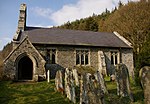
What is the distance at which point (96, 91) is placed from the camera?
838 cm

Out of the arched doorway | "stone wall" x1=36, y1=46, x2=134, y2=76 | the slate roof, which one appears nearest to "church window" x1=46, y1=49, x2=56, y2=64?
"stone wall" x1=36, y1=46, x2=134, y2=76

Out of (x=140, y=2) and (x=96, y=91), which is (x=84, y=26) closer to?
(x=140, y=2)

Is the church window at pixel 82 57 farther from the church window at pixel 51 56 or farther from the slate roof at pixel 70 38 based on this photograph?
the church window at pixel 51 56

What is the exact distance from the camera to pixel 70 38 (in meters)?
30.3

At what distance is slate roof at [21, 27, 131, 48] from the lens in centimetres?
2834

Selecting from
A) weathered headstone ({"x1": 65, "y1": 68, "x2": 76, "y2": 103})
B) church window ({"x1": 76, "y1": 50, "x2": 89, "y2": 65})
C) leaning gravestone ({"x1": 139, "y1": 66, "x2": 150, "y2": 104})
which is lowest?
weathered headstone ({"x1": 65, "y1": 68, "x2": 76, "y2": 103})

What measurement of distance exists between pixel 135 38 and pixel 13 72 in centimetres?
2813

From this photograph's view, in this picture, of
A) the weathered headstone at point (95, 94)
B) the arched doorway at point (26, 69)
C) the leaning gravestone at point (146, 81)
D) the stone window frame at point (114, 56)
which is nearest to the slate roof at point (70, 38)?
the stone window frame at point (114, 56)

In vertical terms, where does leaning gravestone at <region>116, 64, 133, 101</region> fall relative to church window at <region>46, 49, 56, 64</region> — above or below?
below

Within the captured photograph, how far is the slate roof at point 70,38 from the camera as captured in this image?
28344 millimetres

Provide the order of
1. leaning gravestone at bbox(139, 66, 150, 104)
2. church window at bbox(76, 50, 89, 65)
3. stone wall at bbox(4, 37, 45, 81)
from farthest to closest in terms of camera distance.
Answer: church window at bbox(76, 50, 89, 65)
stone wall at bbox(4, 37, 45, 81)
leaning gravestone at bbox(139, 66, 150, 104)

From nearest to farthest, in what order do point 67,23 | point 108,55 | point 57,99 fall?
1. point 57,99
2. point 108,55
3. point 67,23

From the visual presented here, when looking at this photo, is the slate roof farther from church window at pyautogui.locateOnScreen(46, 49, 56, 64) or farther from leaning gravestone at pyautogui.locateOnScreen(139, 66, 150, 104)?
leaning gravestone at pyautogui.locateOnScreen(139, 66, 150, 104)

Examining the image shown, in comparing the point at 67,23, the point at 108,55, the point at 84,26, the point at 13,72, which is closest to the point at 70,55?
the point at 108,55
